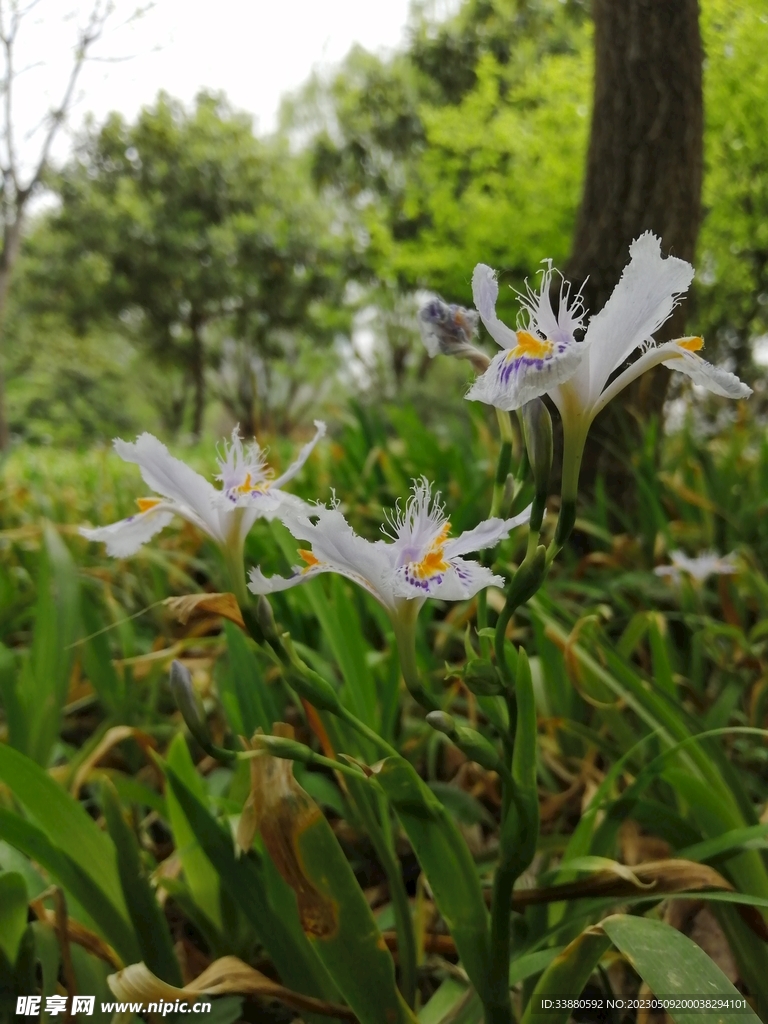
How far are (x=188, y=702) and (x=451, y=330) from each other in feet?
0.83

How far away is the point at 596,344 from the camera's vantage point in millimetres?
292

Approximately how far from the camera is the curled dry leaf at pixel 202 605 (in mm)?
367

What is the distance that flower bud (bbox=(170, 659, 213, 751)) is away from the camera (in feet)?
1.05

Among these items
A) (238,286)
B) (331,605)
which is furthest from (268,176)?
(331,605)

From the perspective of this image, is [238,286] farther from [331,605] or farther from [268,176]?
[331,605]

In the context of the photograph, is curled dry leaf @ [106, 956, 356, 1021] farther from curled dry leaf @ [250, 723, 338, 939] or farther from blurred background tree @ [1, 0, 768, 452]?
blurred background tree @ [1, 0, 768, 452]

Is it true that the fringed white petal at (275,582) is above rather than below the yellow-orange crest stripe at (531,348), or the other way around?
below

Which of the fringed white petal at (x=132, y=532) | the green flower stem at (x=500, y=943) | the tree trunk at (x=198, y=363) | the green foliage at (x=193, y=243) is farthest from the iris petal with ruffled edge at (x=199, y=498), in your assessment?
the tree trunk at (x=198, y=363)

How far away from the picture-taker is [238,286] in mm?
7250

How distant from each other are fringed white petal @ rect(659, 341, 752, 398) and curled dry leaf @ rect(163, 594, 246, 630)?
248 millimetres

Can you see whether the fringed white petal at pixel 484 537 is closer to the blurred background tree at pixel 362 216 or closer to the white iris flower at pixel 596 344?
the white iris flower at pixel 596 344

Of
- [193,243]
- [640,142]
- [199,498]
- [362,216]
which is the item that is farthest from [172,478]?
[193,243]

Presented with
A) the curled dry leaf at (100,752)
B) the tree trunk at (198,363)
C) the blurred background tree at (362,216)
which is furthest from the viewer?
the tree trunk at (198,363)

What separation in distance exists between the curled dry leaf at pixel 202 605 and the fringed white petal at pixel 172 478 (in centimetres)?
4
